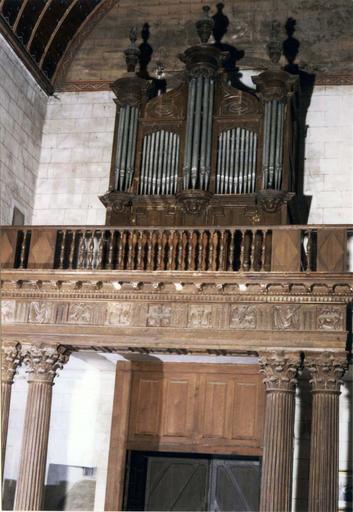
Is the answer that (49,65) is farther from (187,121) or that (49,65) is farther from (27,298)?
(27,298)

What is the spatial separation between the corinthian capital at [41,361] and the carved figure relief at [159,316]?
159 cm

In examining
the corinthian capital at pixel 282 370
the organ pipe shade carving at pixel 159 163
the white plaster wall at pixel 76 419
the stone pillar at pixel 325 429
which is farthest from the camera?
the white plaster wall at pixel 76 419

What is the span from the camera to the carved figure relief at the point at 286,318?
12805 mm

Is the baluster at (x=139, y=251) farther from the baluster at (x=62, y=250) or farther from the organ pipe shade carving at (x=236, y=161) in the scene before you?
the organ pipe shade carving at (x=236, y=161)

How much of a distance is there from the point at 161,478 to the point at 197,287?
15.8 ft

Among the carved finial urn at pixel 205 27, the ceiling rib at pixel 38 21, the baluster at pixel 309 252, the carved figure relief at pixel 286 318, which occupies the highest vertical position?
the ceiling rib at pixel 38 21

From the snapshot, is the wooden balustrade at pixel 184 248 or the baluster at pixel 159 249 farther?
the baluster at pixel 159 249

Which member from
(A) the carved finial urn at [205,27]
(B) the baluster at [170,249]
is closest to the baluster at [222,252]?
(B) the baluster at [170,249]

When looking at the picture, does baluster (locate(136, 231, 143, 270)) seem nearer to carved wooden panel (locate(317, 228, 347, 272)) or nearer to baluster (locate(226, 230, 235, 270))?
baluster (locate(226, 230, 235, 270))

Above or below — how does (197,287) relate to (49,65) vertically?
below

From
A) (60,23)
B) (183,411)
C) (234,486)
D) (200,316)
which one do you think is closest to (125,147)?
(60,23)

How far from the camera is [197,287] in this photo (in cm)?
1314

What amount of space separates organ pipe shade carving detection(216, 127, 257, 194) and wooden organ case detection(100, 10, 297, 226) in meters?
0.02

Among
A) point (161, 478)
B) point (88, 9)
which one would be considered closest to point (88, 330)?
point (161, 478)
